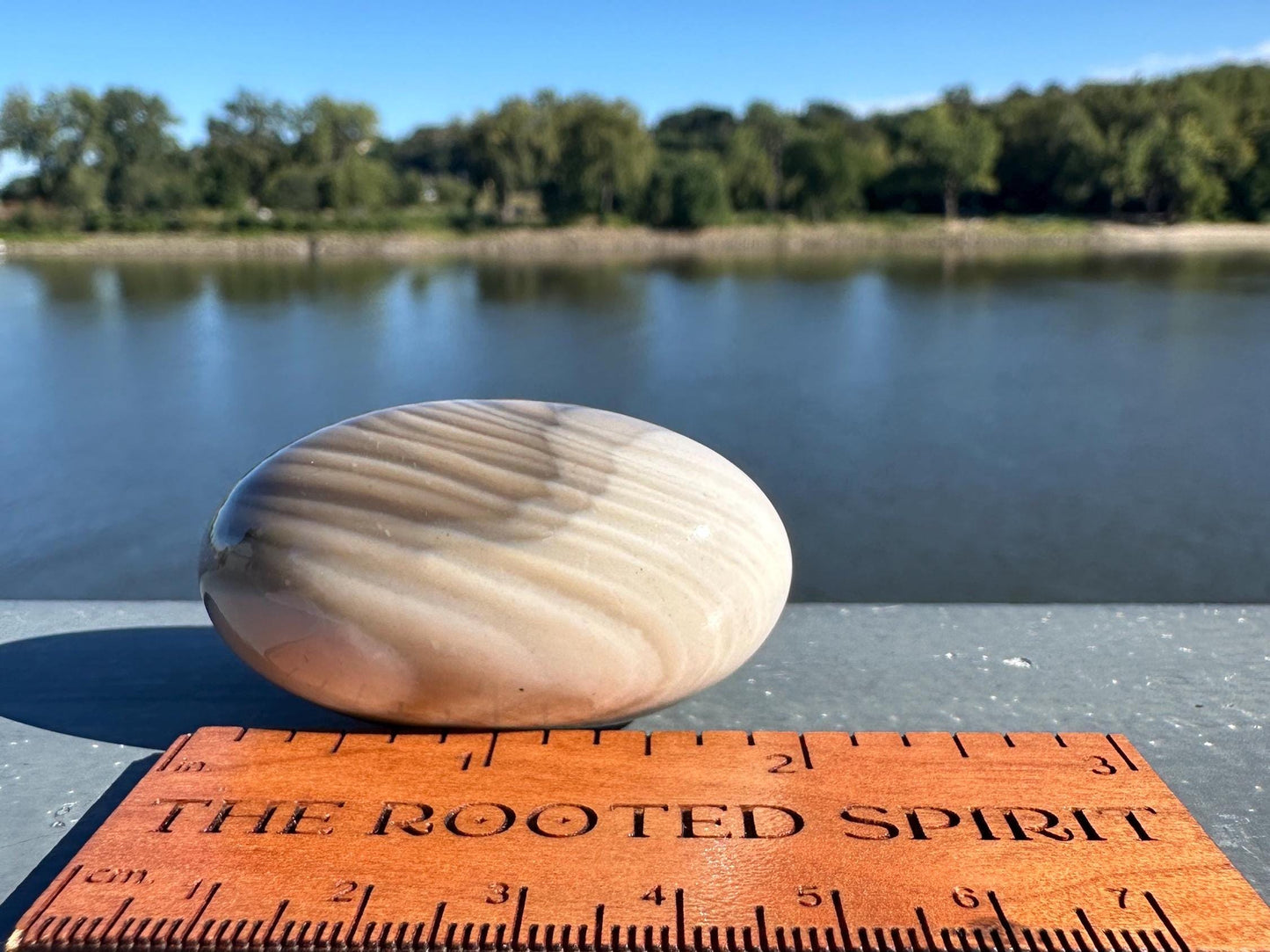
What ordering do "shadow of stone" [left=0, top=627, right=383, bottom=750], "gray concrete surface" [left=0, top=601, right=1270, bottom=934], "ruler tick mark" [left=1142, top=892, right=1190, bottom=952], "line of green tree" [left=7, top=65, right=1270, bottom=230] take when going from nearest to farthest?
"ruler tick mark" [left=1142, top=892, right=1190, bottom=952] → "gray concrete surface" [left=0, top=601, right=1270, bottom=934] → "shadow of stone" [left=0, top=627, right=383, bottom=750] → "line of green tree" [left=7, top=65, right=1270, bottom=230]

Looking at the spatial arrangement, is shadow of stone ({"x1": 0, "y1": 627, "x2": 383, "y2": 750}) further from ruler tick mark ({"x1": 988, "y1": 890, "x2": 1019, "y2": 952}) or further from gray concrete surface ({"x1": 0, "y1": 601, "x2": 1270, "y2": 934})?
ruler tick mark ({"x1": 988, "y1": 890, "x2": 1019, "y2": 952})

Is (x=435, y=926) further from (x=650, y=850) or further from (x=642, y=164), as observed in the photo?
(x=642, y=164)

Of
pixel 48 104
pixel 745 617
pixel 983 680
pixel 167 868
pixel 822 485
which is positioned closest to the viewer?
pixel 167 868

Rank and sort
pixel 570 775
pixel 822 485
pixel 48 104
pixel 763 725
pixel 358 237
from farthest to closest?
pixel 48 104, pixel 358 237, pixel 822 485, pixel 763 725, pixel 570 775

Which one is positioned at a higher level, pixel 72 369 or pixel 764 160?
pixel 764 160

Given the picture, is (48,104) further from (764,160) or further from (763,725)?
(763,725)

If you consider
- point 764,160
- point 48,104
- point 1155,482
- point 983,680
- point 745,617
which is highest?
point 48,104

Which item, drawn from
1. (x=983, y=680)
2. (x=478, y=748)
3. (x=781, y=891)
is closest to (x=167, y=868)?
(x=478, y=748)

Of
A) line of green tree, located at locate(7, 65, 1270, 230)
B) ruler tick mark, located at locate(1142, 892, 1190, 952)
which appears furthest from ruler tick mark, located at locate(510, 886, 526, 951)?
line of green tree, located at locate(7, 65, 1270, 230)
